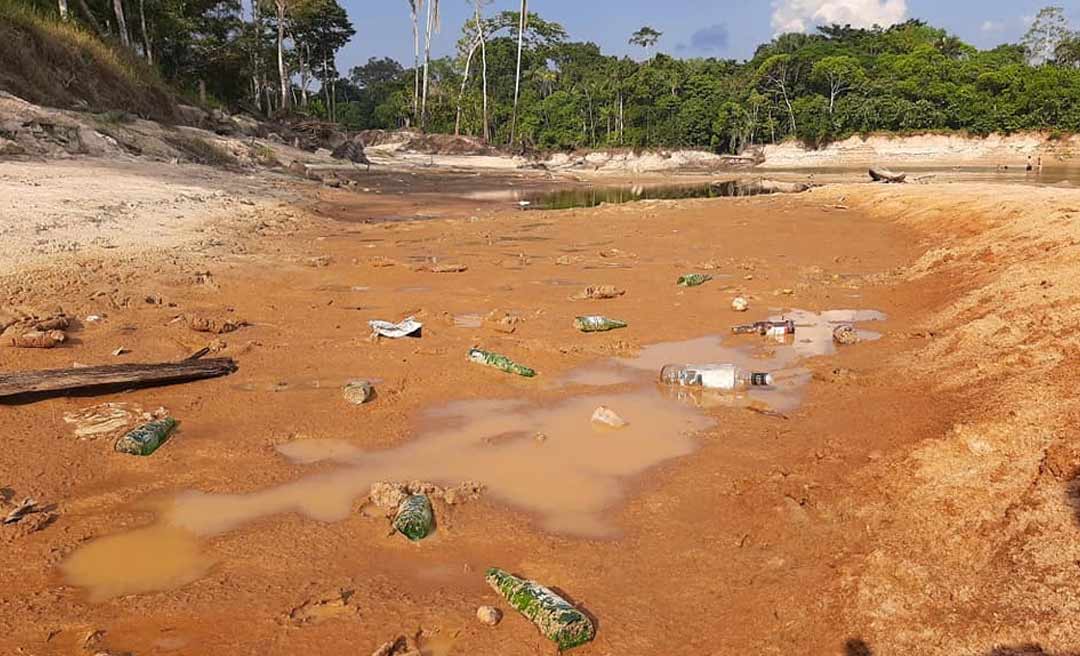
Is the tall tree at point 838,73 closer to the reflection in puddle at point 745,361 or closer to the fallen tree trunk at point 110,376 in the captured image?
the reflection in puddle at point 745,361

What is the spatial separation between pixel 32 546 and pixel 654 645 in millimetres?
2596

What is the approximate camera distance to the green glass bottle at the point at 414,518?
9.39ft

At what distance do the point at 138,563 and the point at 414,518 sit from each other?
1.13 m

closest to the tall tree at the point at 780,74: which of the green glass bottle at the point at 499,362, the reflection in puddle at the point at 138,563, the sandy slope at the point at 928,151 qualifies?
the sandy slope at the point at 928,151

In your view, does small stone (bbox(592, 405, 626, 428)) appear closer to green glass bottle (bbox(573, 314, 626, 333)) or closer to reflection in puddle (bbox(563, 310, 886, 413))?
reflection in puddle (bbox(563, 310, 886, 413))

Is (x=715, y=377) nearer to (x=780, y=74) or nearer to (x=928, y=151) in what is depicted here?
(x=928, y=151)

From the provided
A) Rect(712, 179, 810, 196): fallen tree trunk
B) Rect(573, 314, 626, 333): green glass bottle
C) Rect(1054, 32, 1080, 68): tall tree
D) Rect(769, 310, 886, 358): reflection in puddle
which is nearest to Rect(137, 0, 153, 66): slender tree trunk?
Rect(712, 179, 810, 196): fallen tree trunk

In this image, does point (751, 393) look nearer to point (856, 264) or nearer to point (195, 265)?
point (856, 264)

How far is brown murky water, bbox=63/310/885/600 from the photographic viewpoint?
2730 mm

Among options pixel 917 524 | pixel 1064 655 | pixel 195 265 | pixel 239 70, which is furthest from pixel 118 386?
pixel 239 70

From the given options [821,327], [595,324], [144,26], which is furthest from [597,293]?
[144,26]

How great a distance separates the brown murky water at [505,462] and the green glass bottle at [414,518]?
304 millimetres

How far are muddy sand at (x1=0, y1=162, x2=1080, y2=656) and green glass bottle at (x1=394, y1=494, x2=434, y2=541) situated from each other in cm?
6

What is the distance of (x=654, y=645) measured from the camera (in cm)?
226
